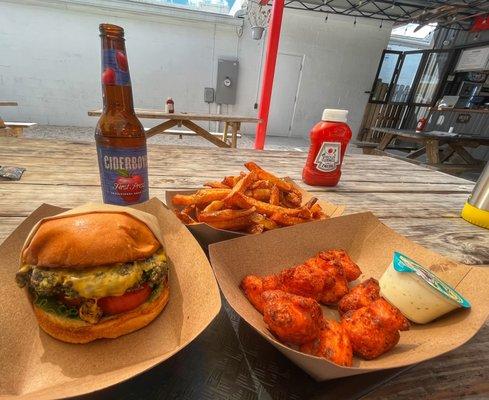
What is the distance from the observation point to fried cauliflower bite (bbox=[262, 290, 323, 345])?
50 cm

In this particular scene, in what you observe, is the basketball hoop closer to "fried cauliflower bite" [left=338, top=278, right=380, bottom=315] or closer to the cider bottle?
the cider bottle

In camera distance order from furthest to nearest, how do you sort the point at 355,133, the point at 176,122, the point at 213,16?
the point at 355,133 → the point at 213,16 → the point at 176,122

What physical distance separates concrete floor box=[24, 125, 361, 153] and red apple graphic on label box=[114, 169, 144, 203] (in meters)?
6.08

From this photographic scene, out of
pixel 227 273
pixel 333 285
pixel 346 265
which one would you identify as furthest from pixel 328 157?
pixel 227 273

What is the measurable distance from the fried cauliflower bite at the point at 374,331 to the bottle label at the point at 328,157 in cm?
101

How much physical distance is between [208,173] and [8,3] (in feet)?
28.7

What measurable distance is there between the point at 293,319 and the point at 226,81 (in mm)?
8295

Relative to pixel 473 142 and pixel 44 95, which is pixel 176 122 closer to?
pixel 44 95

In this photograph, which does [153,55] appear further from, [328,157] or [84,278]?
[84,278]

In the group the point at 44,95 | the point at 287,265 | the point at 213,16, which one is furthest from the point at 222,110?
the point at 287,265

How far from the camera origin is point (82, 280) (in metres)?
0.58

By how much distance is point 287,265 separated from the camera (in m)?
0.86

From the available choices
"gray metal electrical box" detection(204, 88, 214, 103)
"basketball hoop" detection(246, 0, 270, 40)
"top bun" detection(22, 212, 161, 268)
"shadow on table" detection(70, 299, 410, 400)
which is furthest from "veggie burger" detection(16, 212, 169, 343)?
"gray metal electrical box" detection(204, 88, 214, 103)

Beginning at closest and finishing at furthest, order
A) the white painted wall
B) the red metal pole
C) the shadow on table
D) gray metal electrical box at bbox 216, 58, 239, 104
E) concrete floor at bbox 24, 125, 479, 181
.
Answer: the shadow on table
the red metal pole
concrete floor at bbox 24, 125, 479, 181
the white painted wall
gray metal electrical box at bbox 216, 58, 239, 104
